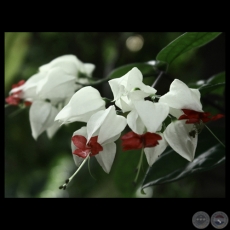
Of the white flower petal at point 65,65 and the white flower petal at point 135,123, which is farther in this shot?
the white flower petal at point 65,65

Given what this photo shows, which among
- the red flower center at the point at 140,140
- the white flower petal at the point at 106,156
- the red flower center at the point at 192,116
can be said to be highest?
the red flower center at the point at 192,116

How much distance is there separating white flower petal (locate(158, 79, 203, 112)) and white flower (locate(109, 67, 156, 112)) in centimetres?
2

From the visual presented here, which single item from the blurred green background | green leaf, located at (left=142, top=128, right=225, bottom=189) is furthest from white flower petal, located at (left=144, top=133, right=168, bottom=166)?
the blurred green background

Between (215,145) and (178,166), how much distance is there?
0.28 ft

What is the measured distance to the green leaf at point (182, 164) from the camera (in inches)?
24.8

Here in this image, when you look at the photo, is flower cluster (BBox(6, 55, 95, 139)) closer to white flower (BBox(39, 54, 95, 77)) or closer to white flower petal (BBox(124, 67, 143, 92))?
white flower (BBox(39, 54, 95, 77))

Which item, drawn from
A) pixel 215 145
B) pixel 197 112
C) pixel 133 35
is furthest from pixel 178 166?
pixel 133 35

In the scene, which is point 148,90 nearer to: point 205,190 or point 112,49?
point 205,190

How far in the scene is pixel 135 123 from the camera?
1.57 ft

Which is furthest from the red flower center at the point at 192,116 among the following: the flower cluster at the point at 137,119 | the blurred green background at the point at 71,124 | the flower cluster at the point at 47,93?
the blurred green background at the point at 71,124

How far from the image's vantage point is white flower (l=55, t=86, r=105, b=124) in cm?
51

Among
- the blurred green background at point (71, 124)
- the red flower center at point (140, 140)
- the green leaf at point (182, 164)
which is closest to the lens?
the red flower center at point (140, 140)
